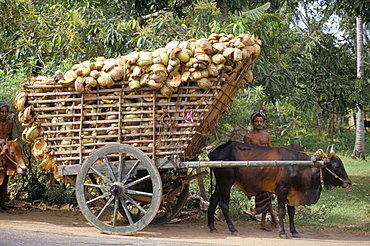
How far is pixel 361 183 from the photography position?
1326 cm

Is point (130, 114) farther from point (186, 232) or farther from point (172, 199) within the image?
point (186, 232)

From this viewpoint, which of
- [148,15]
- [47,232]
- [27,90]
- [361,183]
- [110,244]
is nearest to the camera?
[110,244]

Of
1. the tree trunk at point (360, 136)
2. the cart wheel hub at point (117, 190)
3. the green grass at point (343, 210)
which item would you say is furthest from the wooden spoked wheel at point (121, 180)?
the tree trunk at point (360, 136)

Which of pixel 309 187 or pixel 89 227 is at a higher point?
pixel 309 187

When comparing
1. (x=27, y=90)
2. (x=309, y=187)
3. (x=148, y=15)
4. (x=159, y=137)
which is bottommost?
(x=309, y=187)

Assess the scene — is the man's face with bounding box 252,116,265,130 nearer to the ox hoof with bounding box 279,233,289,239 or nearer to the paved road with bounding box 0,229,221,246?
the ox hoof with bounding box 279,233,289,239

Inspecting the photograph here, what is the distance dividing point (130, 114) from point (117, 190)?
1.01 meters

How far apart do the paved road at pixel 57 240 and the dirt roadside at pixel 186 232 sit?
365 millimetres

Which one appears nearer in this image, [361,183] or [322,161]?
[322,161]

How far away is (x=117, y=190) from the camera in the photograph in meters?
6.32

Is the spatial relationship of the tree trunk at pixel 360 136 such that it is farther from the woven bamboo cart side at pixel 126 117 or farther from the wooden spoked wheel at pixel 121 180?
the wooden spoked wheel at pixel 121 180

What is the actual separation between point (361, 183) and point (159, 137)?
28.6ft

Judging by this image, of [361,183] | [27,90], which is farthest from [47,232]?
[361,183]

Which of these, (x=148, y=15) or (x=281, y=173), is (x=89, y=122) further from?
(x=148, y=15)
